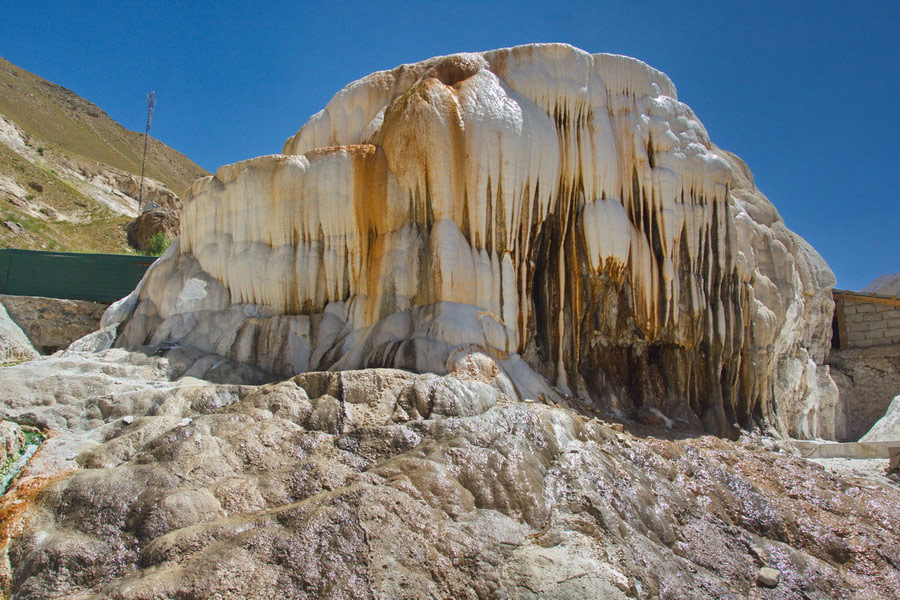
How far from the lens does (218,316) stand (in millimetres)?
10898

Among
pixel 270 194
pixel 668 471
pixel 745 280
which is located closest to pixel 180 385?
pixel 270 194

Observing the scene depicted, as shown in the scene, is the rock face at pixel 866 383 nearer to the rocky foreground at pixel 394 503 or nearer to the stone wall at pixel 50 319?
the rocky foreground at pixel 394 503

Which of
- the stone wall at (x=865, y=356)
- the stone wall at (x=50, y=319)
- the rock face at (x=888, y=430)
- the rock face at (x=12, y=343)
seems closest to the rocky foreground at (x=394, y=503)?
the rock face at (x=12, y=343)

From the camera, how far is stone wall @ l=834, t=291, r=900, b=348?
757 inches

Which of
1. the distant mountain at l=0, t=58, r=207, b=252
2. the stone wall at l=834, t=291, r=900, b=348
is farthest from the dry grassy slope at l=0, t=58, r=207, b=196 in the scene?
the stone wall at l=834, t=291, r=900, b=348

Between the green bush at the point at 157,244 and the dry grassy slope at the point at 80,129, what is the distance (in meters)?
18.1

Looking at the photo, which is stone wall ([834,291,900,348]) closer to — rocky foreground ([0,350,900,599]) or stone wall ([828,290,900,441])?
stone wall ([828,290,900,441])

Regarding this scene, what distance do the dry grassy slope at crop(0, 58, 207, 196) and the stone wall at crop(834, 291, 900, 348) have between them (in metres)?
38.7

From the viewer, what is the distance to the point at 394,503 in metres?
5.01

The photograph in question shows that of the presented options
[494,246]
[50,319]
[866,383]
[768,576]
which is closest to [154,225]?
[50,319]

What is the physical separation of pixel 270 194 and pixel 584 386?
253 inches

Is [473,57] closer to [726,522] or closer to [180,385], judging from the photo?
[180,385]

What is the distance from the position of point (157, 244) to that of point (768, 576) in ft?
81.2

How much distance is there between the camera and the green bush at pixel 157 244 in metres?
24.9
